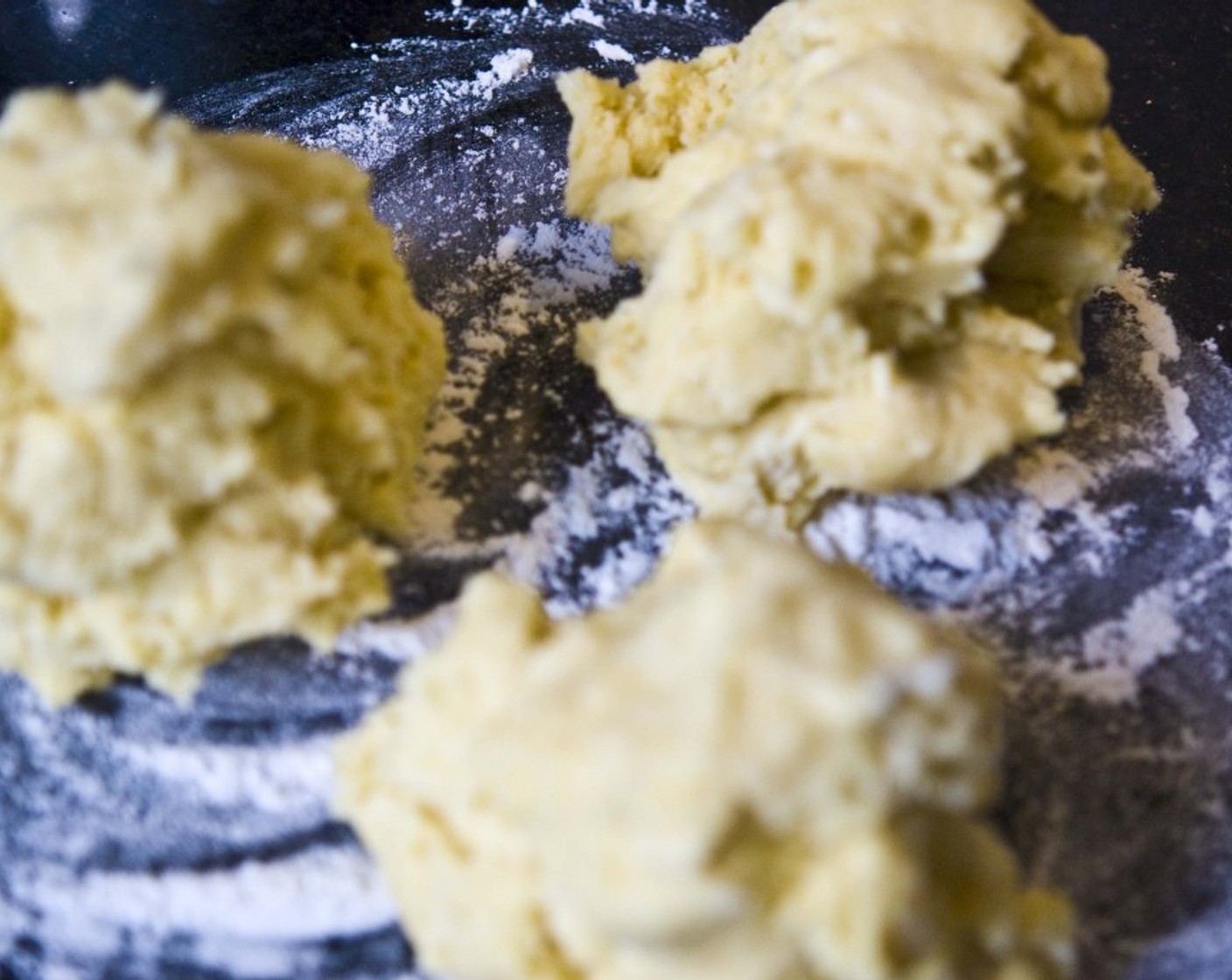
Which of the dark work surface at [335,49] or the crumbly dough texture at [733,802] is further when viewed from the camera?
the dark work surface at [335,49]

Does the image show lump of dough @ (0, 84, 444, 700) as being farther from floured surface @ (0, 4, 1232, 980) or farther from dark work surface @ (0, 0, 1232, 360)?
dark work surface @ (0, 0, 1232, 360)

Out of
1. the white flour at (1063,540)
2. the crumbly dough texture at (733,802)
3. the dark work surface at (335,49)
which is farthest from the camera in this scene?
the dark work surface at (335,49)

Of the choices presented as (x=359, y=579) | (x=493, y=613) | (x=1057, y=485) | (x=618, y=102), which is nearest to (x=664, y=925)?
(x=493, y=613)

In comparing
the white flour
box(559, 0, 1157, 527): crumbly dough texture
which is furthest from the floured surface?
box(559, 0, 1157, 527): crumbly dough texture

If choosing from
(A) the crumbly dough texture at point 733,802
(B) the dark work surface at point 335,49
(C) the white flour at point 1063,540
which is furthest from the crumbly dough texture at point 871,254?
(B) the dark work surface at point 335,49

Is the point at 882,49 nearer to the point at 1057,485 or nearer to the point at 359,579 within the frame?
the point at 1057,485

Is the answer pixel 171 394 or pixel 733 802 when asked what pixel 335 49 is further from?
pixel 733 802

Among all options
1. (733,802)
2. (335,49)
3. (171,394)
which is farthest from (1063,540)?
(335,49)

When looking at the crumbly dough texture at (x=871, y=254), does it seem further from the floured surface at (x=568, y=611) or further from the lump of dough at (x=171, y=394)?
the lump of dough at (x=171, y=394)
